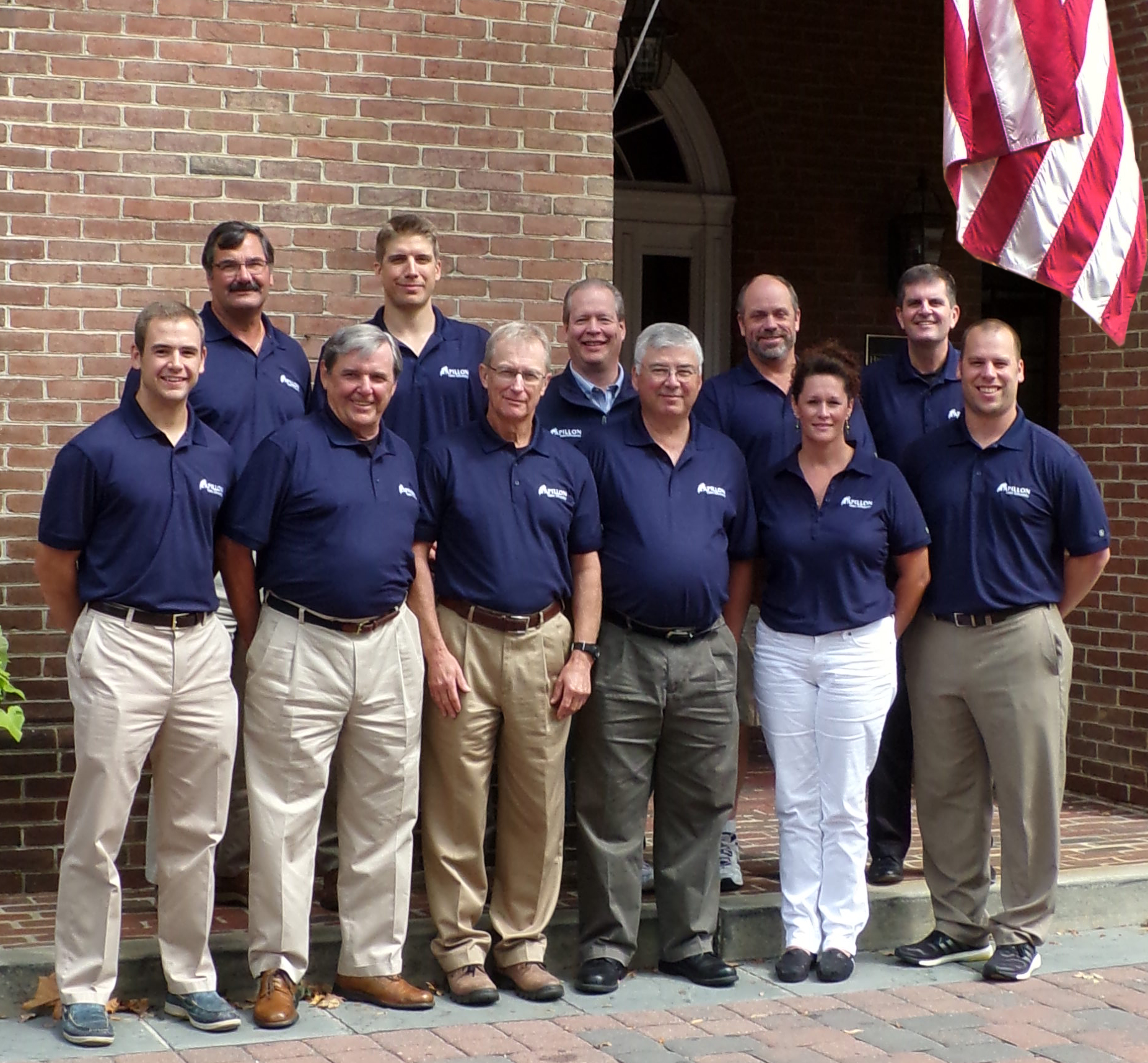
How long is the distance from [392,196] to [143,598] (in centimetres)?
222

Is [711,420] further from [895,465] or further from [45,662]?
[45,662]

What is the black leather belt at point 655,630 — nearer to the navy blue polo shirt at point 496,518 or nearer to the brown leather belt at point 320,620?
the navy blue polo shirt at point 496,518

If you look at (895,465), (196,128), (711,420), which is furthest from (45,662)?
(895,465)

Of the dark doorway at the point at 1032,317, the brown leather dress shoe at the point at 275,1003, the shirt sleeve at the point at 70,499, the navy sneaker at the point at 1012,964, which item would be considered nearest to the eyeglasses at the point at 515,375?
the shirt sleeve at the point at 70,499

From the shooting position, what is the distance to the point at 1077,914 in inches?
261

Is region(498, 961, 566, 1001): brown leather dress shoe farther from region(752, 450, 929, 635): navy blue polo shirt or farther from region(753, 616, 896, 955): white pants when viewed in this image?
region(752, 450, 929, 635): navy blue polo shirt

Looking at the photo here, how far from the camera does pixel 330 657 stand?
5.30m

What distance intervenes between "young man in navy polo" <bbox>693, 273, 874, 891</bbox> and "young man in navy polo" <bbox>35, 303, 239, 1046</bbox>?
6.44 feet

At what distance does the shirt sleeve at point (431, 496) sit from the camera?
553 cm

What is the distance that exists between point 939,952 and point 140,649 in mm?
2955

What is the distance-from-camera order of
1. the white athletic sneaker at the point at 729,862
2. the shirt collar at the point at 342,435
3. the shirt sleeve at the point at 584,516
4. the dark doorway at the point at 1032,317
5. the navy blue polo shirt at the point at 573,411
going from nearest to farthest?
1. the shirt collar at the point at 342,435
2. the shirt sleeve at the point at 584,516
3. the navy blue polo shirt at the point at 573,411
4. the white athletic sneaker at the point at 729,862
5. the dark doorway at the point at 1032,317

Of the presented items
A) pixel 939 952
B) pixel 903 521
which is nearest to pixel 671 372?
pixel 903 521

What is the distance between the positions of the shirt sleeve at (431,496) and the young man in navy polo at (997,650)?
1725 mm

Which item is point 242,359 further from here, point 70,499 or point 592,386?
point 592,386
